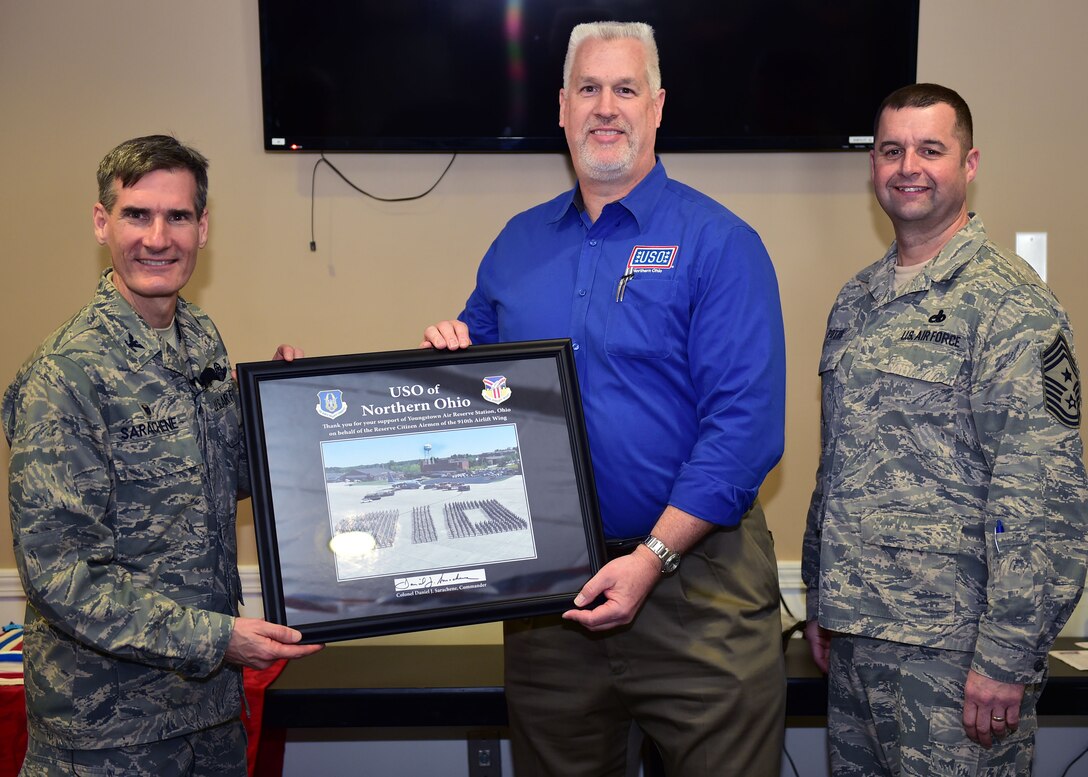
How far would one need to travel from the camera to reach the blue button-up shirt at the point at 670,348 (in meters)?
1.88

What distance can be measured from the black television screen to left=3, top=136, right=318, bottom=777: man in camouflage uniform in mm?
1092

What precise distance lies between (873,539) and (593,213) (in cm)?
93

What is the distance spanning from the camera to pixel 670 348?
6.43 feet

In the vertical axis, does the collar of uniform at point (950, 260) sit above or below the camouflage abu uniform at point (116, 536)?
above

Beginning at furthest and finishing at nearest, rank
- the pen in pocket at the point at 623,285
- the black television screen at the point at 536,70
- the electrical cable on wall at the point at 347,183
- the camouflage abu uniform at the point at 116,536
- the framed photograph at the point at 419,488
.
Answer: the electrical cable on wall at the point at 347,183
the black television screen at the point at 536,70
the pen in pocket at the point at 623,285
the framed photograph at the point at 419,488
the camouflage abu uniform at the point at 116,536

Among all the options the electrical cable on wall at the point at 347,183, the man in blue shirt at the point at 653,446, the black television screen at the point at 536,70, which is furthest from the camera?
the electrical cable on wall at the point at 347,183

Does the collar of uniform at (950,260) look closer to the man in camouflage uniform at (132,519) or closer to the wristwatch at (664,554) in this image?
the wristwatch at (664,554)

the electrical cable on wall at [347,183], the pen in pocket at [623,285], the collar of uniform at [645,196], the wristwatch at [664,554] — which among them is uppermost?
the electrical cable on wall at [347,183]

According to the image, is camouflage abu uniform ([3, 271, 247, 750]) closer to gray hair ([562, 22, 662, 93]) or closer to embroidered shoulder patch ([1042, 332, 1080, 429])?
gray hair ([562, 22, 662, 93])

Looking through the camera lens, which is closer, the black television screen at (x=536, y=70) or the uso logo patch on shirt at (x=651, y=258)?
the uso logo patch on shirt at (x=651, y=258)

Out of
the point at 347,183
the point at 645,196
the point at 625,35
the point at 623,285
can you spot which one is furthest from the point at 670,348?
the point at 347,183

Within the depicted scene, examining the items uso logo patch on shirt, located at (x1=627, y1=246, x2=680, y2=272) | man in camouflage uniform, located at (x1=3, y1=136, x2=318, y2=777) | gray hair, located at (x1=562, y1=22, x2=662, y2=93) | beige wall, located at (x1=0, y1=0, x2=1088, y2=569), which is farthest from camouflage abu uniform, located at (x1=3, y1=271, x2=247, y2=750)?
beige wall, located at (x1=0, y1=0, x2=1088, y2=569)

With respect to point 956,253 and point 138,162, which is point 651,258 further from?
point 138,162

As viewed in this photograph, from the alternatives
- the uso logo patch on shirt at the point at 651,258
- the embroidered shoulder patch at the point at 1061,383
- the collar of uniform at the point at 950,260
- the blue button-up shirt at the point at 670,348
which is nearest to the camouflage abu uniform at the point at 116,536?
the blue button-up shirt at the point at 670,348
